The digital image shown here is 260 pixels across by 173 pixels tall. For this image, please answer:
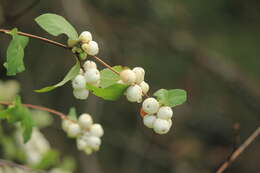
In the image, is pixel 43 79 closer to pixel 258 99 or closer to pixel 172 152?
pixel 172 152

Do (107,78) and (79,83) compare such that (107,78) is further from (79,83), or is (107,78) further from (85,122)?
(85,122)

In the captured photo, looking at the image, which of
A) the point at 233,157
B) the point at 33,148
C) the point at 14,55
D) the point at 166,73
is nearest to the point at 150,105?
the point at 14,55

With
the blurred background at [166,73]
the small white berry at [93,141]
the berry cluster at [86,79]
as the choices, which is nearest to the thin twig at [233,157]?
the small white berry at [93,141]

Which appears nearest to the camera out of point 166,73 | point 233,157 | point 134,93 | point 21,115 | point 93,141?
point 134,93

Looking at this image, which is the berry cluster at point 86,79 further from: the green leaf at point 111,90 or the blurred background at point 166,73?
the blurred background at point 166,73

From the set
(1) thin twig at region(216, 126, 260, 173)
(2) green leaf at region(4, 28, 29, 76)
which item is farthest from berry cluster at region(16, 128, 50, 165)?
(2) green leaf at region(4, 28, 29, 76)

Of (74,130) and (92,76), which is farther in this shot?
(74,130)
